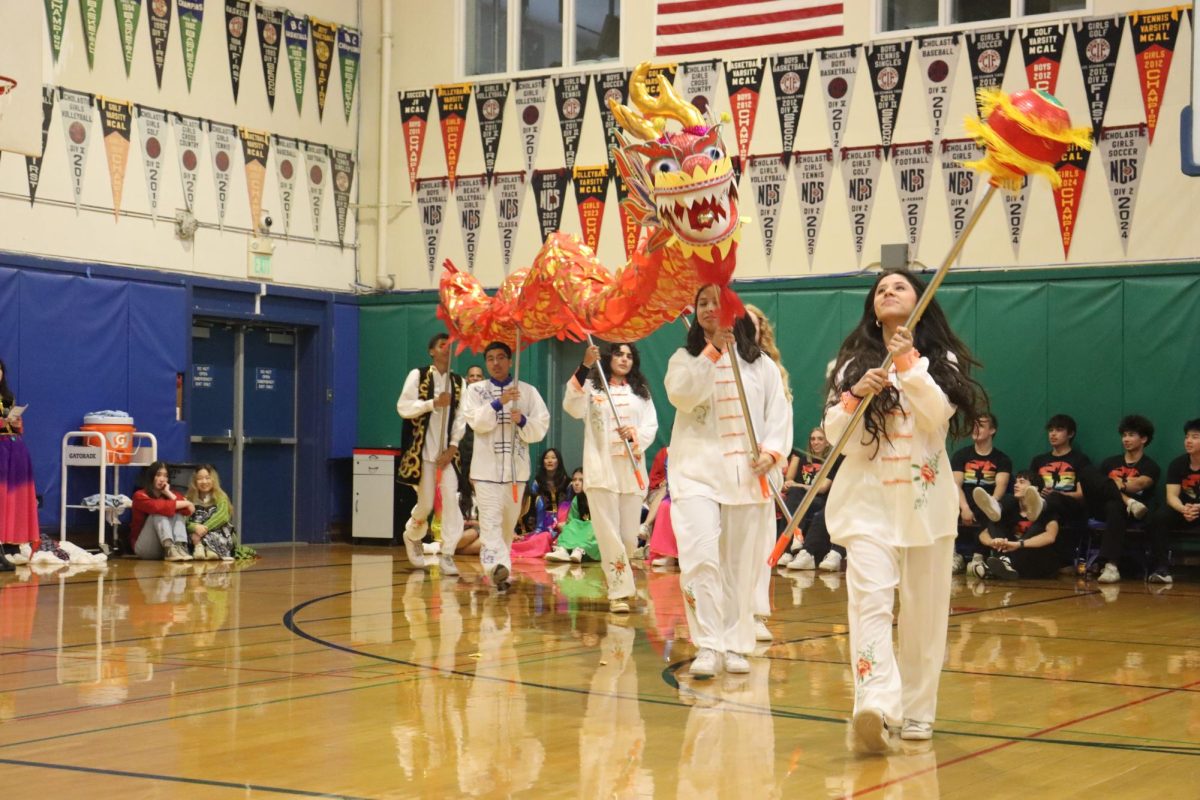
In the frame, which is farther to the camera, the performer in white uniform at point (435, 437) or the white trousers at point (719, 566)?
the performer in white uniform at point (435, 437)

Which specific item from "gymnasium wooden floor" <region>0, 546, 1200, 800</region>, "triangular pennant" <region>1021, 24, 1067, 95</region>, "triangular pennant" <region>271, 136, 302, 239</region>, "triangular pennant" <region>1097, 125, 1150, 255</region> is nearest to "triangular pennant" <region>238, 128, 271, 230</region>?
"triangular pennant" <region>271, 136, 302, 239</region>

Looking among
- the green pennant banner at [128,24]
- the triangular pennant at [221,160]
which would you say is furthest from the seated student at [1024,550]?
the green pennant banner at [128,24]

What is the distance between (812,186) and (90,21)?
7378 mm

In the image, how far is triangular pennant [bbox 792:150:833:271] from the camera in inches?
597

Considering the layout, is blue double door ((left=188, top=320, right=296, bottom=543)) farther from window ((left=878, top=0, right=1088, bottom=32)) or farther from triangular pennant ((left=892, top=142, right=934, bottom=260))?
window ((left=878, top=0, right=1088, bottom=32))

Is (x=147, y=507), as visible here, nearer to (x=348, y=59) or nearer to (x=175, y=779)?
(x=348, y=59)

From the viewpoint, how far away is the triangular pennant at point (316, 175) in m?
17.1

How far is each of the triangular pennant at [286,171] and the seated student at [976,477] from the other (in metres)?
7.94

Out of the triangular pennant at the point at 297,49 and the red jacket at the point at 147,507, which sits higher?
the triangular pennant at the point at 297,49

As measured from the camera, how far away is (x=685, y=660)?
7.55 meters

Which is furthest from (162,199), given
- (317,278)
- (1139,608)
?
(1139,608)

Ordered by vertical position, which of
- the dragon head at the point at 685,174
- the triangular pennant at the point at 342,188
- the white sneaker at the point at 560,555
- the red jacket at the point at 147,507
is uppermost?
the triangular pennant at the point at 342,188

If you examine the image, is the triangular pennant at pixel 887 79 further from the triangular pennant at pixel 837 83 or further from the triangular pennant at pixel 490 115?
the triangular pennant at pixel 490 115

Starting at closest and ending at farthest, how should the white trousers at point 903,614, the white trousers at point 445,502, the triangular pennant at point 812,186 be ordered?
1. the white trousers at point 903,614
2. the white trousers at point 445,502
3. the triangular pennant at point 812,186
